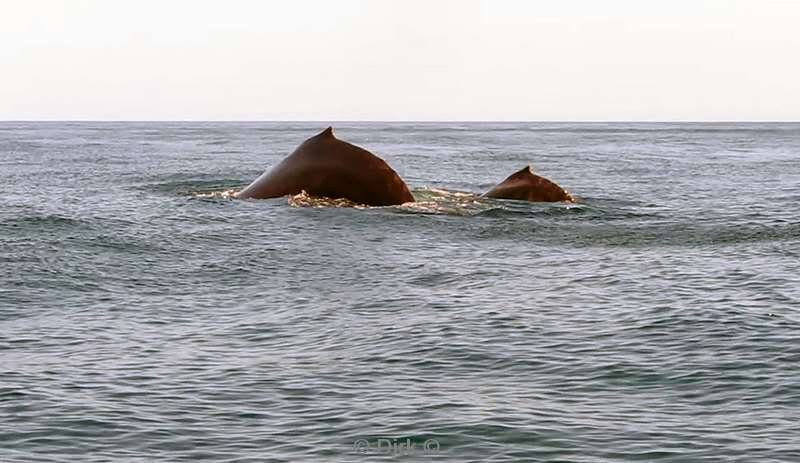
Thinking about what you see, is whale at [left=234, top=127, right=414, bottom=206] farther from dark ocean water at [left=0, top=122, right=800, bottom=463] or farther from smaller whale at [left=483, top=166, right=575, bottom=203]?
Result: smaller whale at [left=483, top=166, right=575, bottom=203]

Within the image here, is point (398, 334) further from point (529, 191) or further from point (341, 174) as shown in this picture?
point (529, 191)

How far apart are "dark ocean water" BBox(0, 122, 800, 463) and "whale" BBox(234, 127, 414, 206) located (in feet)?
3.08

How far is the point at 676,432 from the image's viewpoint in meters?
11.9

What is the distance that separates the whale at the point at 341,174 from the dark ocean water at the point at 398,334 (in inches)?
37.0

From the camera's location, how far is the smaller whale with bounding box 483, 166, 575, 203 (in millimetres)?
36281

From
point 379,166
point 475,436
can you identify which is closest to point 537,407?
point 475,436

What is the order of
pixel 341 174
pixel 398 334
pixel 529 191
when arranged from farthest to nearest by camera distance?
pixel 529 191, pixel 341 174, pixel 398 334

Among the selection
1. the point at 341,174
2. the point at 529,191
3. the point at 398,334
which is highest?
the point at 341,174

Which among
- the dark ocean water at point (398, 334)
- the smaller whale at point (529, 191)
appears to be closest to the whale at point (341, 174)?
the dark ocean water at point (398, 334)

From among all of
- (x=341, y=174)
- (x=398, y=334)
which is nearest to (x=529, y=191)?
(x=341, y=174)

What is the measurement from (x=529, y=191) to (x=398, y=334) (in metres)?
19.8

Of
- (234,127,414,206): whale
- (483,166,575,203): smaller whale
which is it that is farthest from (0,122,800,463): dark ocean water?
(483,166,575,203): smaller whale

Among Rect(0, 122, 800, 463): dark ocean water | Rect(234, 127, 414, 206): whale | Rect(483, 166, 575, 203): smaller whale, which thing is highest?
Rect(234, 127, 414, 206): whale

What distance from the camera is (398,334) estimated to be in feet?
55.9
